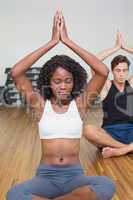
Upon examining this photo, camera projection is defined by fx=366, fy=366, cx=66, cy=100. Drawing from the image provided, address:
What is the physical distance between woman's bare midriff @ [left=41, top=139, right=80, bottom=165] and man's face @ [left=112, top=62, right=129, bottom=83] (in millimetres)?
1583

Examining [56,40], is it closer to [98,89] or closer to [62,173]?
[98,89]

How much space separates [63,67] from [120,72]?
155 cm

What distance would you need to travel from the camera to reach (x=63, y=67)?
2.04 metres

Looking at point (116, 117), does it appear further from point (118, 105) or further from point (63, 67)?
point (63, 67)

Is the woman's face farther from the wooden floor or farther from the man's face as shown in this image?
the man's face

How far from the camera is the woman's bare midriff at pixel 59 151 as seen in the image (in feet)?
6.63

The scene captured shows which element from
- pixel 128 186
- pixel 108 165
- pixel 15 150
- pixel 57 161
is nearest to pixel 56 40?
pixel 57 161

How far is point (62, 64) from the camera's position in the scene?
204 centimetres

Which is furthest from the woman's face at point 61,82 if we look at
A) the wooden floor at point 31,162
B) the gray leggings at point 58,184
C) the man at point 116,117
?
the man at point 116,117

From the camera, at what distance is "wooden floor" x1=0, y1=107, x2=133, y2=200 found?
278cm

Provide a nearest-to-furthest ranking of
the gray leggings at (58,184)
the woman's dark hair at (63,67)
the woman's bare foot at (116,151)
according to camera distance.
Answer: the gray leggings at (58,184) < the woman's dark hair at (63,67) < the woman's bare foot at (116,151)

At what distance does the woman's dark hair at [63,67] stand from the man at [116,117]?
1401 millimetres

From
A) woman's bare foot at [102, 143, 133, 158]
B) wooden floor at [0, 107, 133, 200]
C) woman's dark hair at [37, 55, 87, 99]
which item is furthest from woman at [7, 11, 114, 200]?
woman's bare foot at [102, 143, 133, 158]

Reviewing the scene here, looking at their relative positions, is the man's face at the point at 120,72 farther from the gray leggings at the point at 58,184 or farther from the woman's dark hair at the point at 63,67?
the gray leggings at the point at 58,184
